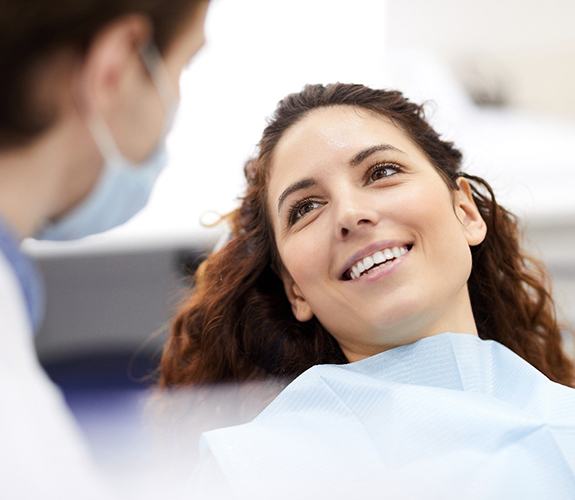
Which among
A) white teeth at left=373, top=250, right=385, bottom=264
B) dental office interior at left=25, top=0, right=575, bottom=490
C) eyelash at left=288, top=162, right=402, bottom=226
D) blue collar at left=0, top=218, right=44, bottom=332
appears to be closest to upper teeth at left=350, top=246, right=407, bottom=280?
white teeth at left=373, top=250, right=385, bottom=264

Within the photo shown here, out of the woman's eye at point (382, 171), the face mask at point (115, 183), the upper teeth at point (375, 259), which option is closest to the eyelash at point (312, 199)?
the woman's eye at point (382, 171)

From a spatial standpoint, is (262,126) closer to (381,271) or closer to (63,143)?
(381,271)

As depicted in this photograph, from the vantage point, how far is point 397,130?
1.23m

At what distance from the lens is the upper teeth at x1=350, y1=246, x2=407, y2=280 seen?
1098mm

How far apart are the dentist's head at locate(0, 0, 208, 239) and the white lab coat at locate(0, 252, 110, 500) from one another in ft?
0.39

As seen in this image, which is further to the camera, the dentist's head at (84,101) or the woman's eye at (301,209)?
the woman's eye at (301,209)

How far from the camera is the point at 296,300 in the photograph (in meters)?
1.25

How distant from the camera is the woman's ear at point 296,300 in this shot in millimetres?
1234

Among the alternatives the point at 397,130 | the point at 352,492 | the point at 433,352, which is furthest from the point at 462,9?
the point at 352,492

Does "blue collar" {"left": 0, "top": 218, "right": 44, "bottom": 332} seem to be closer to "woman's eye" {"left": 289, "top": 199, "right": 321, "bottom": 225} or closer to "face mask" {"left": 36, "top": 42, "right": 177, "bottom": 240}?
"face mask" {"left": 36, "top": 42, "right": 177, "bottom": 240}

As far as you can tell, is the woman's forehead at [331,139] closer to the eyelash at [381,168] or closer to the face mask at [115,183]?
the eyelash at [381,168]

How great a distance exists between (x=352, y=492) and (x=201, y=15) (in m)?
0.56

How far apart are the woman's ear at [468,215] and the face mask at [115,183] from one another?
562 millimetres

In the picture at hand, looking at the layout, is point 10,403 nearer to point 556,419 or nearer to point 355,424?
point 355,424
